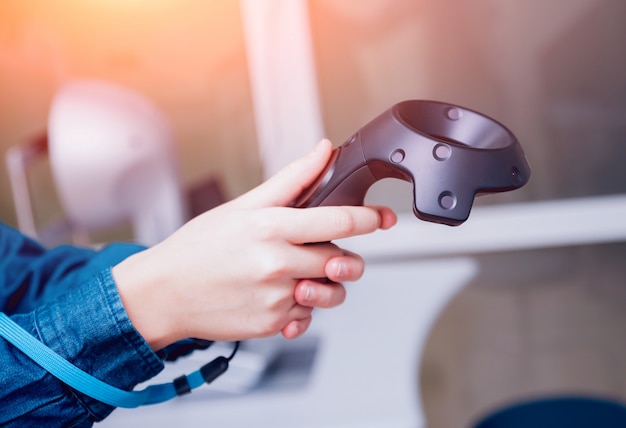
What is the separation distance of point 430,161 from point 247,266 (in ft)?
0.53

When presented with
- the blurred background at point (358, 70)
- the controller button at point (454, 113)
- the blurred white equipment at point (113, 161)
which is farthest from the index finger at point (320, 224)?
the blurred background at point (358, 70)

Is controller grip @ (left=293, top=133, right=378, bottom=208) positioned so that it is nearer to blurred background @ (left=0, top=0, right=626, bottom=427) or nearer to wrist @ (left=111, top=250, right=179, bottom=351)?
wrist @ (left=111, top=250, right=179, bottom=351)

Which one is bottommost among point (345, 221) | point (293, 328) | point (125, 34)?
point (293, 328)

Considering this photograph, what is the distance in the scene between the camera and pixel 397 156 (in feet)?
1.36

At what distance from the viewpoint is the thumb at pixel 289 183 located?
453 mm

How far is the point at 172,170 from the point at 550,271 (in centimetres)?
97

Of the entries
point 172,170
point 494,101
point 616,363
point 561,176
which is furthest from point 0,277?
point 616,363

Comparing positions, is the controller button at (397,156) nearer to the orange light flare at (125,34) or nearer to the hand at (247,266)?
the hand at (247,266)

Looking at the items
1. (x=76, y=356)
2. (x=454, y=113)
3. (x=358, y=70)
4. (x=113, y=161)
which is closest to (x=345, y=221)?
(x=454, y=113)

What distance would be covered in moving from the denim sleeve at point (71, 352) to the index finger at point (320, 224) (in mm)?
155

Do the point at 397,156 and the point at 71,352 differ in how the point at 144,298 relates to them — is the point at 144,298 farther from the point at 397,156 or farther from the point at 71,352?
the point at 397,156

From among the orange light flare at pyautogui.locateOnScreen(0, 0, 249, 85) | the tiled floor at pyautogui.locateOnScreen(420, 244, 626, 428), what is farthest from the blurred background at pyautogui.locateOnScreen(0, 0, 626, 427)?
the tiled floor at pyautogui.locateOnScreen(420, 244, 626, 428)

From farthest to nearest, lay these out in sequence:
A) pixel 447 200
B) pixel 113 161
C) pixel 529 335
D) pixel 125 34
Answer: pixel 529 335
pixel 125 34
pixel 113 161
pixel 447 200

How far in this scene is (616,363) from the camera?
56.5 inches
